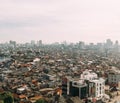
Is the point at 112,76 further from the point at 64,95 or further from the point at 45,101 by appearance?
the point at 45,101

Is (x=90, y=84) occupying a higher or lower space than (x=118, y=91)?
higher

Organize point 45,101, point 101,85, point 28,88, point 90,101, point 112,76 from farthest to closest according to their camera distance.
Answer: point 112,76 → point 28,88 → point 101,85 → point 90,101 → point 45,101

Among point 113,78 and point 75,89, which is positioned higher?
point 75,89

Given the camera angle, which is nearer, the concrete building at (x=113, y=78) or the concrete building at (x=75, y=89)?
the concrete building at (x=75, y=89)

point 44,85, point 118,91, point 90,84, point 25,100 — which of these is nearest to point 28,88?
point 44,85

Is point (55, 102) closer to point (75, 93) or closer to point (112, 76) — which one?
point (75, 93)

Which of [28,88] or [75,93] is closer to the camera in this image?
[75,93]

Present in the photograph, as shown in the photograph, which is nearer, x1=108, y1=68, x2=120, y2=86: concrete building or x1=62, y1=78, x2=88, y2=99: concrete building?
x1=62, y1=78, x2=88, y2=99: concrete building

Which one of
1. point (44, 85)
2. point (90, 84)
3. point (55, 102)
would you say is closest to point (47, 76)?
Result: point (44, 85)

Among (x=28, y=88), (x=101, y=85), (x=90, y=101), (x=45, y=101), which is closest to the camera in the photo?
(x=45, y=101)

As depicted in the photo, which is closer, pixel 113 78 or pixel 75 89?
pixel 75 89
